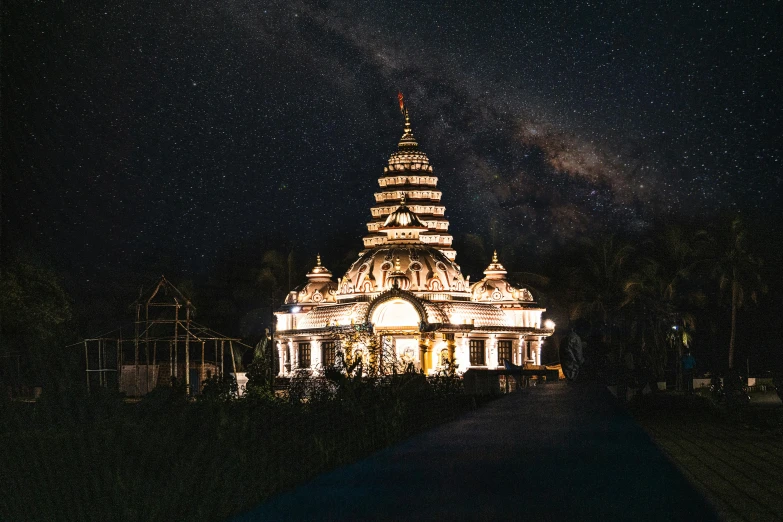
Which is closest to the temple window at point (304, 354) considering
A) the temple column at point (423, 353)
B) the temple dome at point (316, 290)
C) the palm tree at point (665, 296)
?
the temple dome at point (316, 290)

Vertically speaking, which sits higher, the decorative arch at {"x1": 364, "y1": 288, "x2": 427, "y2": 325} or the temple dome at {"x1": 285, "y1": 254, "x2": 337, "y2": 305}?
the temple dome at {"x1": 285, "y1": 254, "x2": 337, "y2": 305}

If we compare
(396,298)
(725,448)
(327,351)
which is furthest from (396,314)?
(725,448)

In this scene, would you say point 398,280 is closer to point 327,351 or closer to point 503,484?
point 327,351

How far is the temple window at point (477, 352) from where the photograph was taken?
69.4 m

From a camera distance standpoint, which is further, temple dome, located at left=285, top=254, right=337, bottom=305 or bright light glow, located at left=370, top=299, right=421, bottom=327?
temple dome, located at left=285, top=254, right=337, bottom=305

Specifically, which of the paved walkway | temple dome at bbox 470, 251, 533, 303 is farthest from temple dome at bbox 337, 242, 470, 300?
the paved walkway

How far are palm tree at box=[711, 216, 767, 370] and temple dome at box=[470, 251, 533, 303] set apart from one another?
38.6ft

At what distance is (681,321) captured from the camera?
65625mm

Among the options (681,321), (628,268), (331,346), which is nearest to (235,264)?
(331,346)

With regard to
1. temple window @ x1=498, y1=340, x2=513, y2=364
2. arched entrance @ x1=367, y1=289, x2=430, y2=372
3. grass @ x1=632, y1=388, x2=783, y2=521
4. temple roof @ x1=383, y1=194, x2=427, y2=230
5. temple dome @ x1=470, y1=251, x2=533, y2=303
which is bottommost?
grass @ x1=632, y1=388, x2=783, y2=521

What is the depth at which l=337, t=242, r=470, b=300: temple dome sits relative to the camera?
225 feet

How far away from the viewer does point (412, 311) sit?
222ft

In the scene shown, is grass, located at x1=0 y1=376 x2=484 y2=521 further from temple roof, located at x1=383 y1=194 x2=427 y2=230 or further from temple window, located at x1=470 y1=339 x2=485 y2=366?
temple roof, located at x1=383 y1=194 x2=427 y2=230

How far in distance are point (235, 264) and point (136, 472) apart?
257ft
